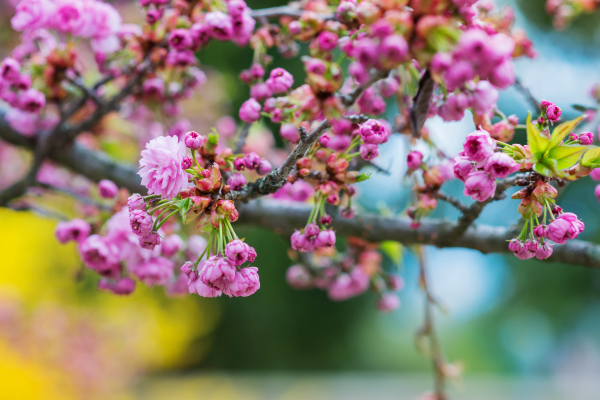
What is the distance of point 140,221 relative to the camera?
381 mm

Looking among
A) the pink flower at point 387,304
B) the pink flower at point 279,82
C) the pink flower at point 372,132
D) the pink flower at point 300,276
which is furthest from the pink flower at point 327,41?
the pink flower at point 387,304

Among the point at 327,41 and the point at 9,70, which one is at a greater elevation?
the point at 327,41

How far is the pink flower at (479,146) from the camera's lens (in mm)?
347

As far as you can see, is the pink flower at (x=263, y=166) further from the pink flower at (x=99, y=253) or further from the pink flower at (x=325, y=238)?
the pink flower at (x=99, y=253)

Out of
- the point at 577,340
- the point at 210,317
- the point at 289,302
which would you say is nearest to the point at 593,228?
the point at 577,340

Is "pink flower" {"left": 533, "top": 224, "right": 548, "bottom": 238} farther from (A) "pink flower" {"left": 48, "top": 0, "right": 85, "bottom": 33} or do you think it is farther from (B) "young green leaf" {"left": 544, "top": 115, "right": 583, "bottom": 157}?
(A) "pink flower" {"left": 48, "top": 0, "right": 85, "bottom": 33}

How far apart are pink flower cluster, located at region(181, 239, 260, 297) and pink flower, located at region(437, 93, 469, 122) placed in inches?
Answer: 9.1

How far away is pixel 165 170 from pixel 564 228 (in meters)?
0.38

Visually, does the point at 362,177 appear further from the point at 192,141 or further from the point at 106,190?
the point at 106,190

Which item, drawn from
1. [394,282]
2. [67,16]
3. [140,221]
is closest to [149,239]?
[140,221]

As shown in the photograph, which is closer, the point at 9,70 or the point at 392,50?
the point at 392,50

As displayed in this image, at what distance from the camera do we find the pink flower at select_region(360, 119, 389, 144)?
412 millimetres

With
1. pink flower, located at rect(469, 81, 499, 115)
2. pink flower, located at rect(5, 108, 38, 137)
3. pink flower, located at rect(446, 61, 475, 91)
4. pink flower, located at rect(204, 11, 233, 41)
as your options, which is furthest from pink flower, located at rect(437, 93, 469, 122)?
pink flower, located at rect(5, 108, 38, 137)

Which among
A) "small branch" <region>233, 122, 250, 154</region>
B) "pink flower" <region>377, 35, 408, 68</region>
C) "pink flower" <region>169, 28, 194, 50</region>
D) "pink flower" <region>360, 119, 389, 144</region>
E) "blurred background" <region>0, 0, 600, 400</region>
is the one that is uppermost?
"pink flower" <region>377, 35, 408, 68</region>
